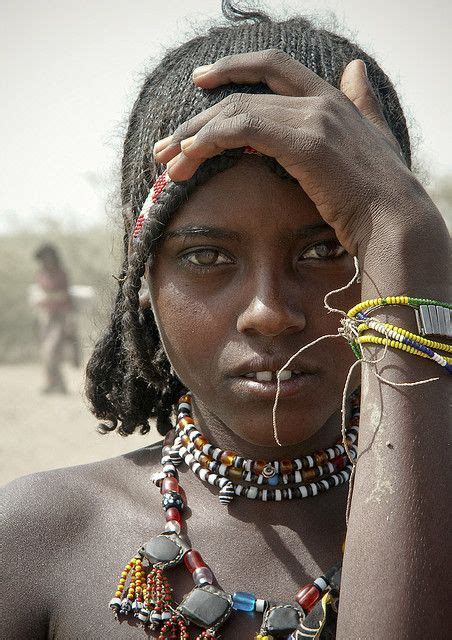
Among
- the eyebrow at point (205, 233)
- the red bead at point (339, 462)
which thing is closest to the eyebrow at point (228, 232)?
the eyebrow at point (205, 233)

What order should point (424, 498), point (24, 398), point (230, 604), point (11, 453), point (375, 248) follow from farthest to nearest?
point (24, 398), point (11, 453), point (230, 604), point (375, 248), point (424, 498)

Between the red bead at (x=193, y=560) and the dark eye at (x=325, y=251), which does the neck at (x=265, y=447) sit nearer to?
the red bead at (x=193, y=560)

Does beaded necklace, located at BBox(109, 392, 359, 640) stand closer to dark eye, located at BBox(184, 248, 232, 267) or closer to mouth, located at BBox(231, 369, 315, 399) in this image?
mouth, located at BBox(231, 369, 315, 399)

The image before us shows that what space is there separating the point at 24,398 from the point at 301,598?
42.1 feet

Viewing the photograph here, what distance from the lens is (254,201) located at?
86.0 inches

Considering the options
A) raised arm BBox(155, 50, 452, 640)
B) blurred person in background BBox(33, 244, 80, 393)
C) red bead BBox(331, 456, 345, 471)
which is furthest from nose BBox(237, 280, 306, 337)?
blurred person in background BBox(33, 244, 80, 393)

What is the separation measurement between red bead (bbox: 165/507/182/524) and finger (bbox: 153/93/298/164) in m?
1.01

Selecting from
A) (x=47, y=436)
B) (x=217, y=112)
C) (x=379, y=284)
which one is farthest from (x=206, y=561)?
(x=47, y=436)

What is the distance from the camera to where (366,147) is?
78.1 inches

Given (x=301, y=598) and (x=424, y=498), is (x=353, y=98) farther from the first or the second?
(x=301, y=598)

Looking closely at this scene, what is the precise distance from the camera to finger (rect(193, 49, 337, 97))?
206 centimetres

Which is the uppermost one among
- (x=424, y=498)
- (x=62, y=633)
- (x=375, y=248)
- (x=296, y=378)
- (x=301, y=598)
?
(x=375, y=248)

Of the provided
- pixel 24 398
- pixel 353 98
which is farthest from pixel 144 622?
pixel 24 398

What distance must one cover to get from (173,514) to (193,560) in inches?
7.5
